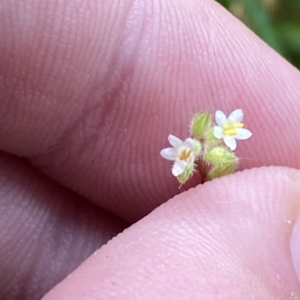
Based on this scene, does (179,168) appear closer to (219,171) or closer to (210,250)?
(219,171)

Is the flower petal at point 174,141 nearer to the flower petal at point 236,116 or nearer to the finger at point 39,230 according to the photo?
the flower petal at point 236,116

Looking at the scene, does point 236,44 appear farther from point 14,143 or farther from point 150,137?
point 14,143

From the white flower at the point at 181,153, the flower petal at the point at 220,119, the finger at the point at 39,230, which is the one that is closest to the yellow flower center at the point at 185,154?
the white flower at the point at 181,153

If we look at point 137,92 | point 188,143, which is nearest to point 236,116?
point 188,143

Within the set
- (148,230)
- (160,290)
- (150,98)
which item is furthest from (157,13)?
(160,290)

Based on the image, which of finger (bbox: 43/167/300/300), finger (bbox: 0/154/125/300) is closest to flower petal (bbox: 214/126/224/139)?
finger (bbox: 43/167/300/300)
